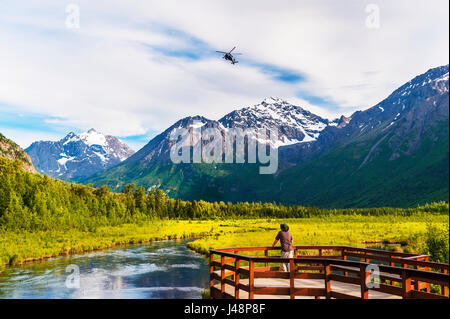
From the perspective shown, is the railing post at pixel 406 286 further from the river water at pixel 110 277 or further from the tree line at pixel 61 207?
the tree line at pixel 61 207

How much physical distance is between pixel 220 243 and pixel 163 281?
26586mm

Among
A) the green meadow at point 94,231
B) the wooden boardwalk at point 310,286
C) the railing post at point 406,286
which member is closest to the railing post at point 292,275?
the wooden boardwalk at point 310,286

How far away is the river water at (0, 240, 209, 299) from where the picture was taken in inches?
1145

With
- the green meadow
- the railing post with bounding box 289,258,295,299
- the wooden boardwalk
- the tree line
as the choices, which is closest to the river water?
the green meadow

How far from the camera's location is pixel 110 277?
117 feet

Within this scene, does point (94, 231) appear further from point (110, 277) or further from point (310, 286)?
point (310, 286)

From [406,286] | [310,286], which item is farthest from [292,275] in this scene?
[406,286]

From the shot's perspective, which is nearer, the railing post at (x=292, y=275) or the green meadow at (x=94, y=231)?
the railing post at (x=292, y=275)

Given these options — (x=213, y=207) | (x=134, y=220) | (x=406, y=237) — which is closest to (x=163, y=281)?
(x=406, y=237)

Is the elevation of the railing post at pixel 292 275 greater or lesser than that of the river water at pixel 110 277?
greater

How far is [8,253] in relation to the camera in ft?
149

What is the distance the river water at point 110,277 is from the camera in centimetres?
2909

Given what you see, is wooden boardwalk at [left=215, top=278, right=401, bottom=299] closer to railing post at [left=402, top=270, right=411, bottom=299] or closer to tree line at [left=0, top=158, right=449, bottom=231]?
railing post at [left=402, top=270, right=411, bottom=299]
